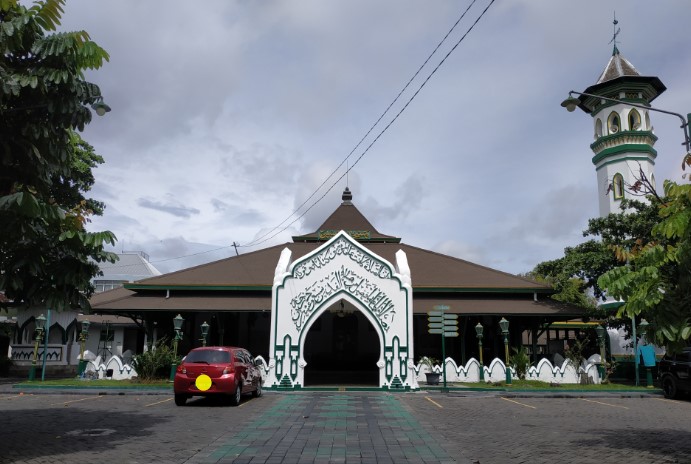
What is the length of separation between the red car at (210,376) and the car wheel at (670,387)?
14666 millimetres

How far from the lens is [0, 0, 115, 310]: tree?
7.67 m

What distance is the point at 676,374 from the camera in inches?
750

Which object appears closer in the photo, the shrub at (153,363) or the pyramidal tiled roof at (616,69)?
the shrub at (153,363)

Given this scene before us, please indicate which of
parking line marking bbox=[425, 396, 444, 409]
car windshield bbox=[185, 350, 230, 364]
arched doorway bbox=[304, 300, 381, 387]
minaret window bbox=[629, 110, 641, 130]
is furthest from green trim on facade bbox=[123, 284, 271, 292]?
Result: minaret window bbox=[629, 110, 641, 130]

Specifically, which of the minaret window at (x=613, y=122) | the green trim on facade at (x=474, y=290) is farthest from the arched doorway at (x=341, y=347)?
the minaret window at (x=613, y=122)

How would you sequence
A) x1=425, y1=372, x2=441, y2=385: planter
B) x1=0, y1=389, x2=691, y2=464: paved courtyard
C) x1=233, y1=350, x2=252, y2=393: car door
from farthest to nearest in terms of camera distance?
x1=425, y1=372, x2=441, y2=385: planter < x1=233, y1=350, x2=252, y2=393: car door < x1=0, y1=389, x2=691, y2=464: paved courtyard

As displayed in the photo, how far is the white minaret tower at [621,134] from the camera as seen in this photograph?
3744 centimetres

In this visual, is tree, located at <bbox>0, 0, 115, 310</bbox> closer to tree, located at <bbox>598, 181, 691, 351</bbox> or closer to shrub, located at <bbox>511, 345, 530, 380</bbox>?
tree, located at <bbox>598, 181, 691, 351</bbox>

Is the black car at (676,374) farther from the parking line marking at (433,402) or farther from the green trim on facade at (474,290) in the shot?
the parking line marking at (433,402)

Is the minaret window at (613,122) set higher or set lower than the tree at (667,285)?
higher

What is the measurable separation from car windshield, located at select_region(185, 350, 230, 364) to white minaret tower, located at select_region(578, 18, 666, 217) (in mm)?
30584

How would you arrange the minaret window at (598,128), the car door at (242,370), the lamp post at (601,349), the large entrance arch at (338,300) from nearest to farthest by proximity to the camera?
the car door at (242,370) < the large entrance arch at (338,300) < the lamp post at (601,349) < the minaret window at (598,128)

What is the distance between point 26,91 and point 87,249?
247 cm

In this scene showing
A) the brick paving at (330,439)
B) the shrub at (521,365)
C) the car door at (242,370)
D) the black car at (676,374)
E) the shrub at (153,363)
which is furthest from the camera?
the shrub at (521,365)
